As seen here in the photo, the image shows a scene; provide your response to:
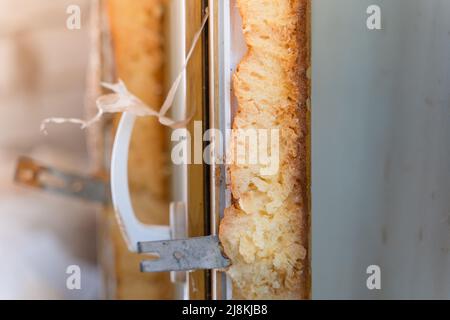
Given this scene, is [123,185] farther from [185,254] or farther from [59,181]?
[59,181]

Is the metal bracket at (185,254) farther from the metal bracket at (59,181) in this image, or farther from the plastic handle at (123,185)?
the metal bracket at (59,181)

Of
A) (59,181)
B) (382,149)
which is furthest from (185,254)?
(59,181)

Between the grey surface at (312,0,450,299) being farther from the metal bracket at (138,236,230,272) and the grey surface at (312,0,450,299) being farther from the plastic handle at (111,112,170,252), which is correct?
the plastic handle at (111,112,170,252)

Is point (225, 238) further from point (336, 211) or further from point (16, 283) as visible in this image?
point (16, 283)

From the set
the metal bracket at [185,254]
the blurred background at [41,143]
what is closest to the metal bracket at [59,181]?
the blurred background at [41,143]
